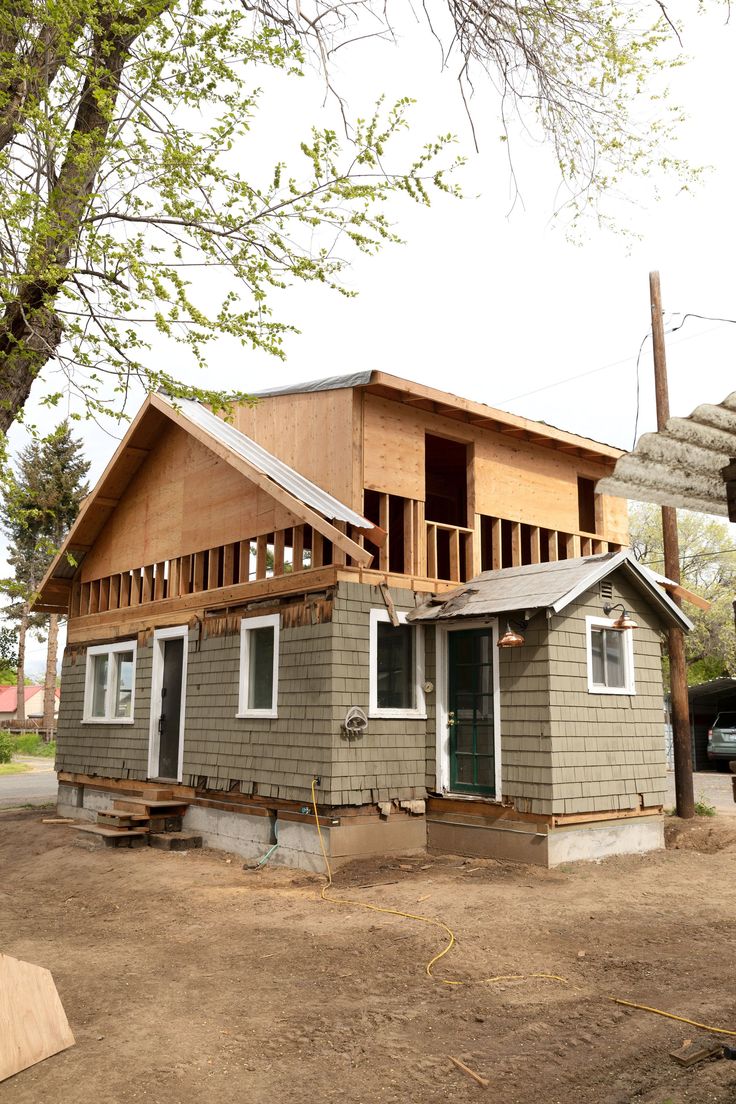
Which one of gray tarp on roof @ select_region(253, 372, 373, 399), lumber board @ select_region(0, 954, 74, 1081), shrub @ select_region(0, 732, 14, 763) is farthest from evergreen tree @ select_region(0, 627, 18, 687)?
lumber board @ select_region(0, 954, 74, 1081)

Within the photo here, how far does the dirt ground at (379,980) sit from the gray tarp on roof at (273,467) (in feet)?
14.0

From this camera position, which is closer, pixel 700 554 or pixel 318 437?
pixel 318 437

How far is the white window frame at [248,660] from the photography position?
11.5m

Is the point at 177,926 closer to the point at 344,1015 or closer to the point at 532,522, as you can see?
the point at 344,1015

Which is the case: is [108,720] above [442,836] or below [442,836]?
above

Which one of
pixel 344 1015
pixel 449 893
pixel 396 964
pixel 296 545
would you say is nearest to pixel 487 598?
pixel 296 545

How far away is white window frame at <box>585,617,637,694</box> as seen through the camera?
10.7 metres

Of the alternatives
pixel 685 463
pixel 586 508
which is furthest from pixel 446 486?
pixel 685 463

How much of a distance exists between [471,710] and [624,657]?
7.23 ft

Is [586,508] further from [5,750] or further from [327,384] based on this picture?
[5,750]

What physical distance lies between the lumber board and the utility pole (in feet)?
34.3

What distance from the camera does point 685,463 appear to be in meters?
4.64

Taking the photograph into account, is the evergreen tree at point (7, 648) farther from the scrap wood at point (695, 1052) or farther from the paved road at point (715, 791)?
the scrap wood at point (695, 1052)

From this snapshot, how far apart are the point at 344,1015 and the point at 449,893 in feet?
11.5
